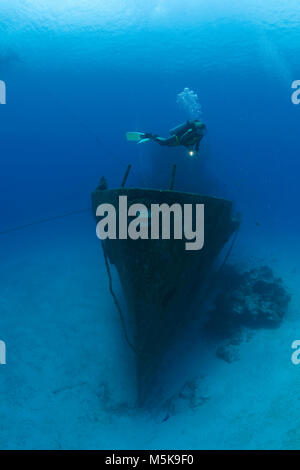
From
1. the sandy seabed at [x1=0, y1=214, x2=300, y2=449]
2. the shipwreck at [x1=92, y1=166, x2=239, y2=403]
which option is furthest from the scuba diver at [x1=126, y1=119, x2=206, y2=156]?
the sandy seabed at [x1=0, y1=214, x2=300, y2=449]

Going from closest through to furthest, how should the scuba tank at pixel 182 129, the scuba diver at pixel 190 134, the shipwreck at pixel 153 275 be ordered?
the shipwreck at pixel 153 275 → the scuba diver at pixel 190 134 → the scuba tank at pixel 182 129

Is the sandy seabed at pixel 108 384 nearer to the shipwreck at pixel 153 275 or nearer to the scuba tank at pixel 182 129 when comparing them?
the shipwreck at pixel 153 275

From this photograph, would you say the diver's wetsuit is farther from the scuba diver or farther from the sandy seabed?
the sandy seabed

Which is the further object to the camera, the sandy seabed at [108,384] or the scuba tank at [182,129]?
the scuba tank at [182,129]

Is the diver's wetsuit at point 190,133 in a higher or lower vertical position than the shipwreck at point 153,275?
higher

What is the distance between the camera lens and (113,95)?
90.4 ft

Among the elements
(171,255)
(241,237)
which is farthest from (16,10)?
(171,255)

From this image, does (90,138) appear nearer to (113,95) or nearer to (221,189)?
(113,95)

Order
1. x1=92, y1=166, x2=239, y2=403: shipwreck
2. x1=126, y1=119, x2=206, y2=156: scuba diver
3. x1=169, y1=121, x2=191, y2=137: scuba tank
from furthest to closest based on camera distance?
1. x1=169, y1=121, x2=191, y2=137: scuba tank
2. x1=126, y1=119, x2=206, y2=156: scuba diver
3. x1=92, y1=166, x2=239, y2=403: shipwreck

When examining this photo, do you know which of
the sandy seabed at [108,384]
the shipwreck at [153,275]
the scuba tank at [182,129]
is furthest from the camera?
the scuba tank at [182,129]

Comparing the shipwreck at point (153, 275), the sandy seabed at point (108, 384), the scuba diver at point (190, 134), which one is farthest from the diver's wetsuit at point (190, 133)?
the sandy seabed at point (108, 384)

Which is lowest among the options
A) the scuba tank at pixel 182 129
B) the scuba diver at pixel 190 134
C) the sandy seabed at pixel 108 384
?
the sandy seabed at pixel 108 384

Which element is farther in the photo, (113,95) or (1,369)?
(113,95)

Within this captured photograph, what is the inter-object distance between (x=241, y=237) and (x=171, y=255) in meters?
10.0
